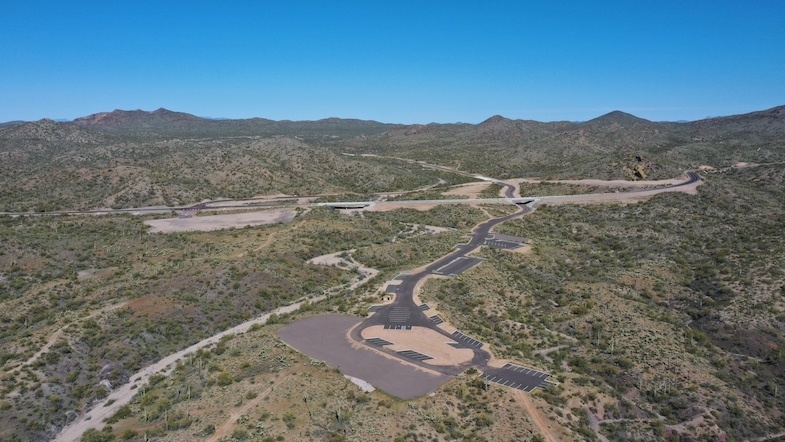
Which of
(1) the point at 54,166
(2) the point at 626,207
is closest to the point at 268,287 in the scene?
(2) the point at 626,207

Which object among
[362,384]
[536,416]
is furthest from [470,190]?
[536,416]

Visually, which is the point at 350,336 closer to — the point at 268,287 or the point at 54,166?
the point at 268,287

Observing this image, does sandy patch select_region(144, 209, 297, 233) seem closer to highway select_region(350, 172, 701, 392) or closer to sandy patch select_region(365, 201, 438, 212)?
sandy patch select_region(365, 201, 438, 212)

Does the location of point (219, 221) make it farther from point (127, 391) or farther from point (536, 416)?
point (536, 416)

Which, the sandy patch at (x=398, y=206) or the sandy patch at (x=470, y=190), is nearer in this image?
the sandy patch at (x=398, y=206)

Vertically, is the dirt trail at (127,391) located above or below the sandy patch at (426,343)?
below

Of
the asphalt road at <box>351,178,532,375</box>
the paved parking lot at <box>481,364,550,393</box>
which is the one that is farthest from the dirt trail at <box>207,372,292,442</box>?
the paved parking lot at <box>481,364,550,393</box>

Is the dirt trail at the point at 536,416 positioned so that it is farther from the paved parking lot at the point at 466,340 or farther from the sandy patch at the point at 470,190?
the sandy patch at the point at 470,190

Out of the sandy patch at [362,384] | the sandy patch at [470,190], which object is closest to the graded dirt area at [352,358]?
the sandy patch at [362,384]
